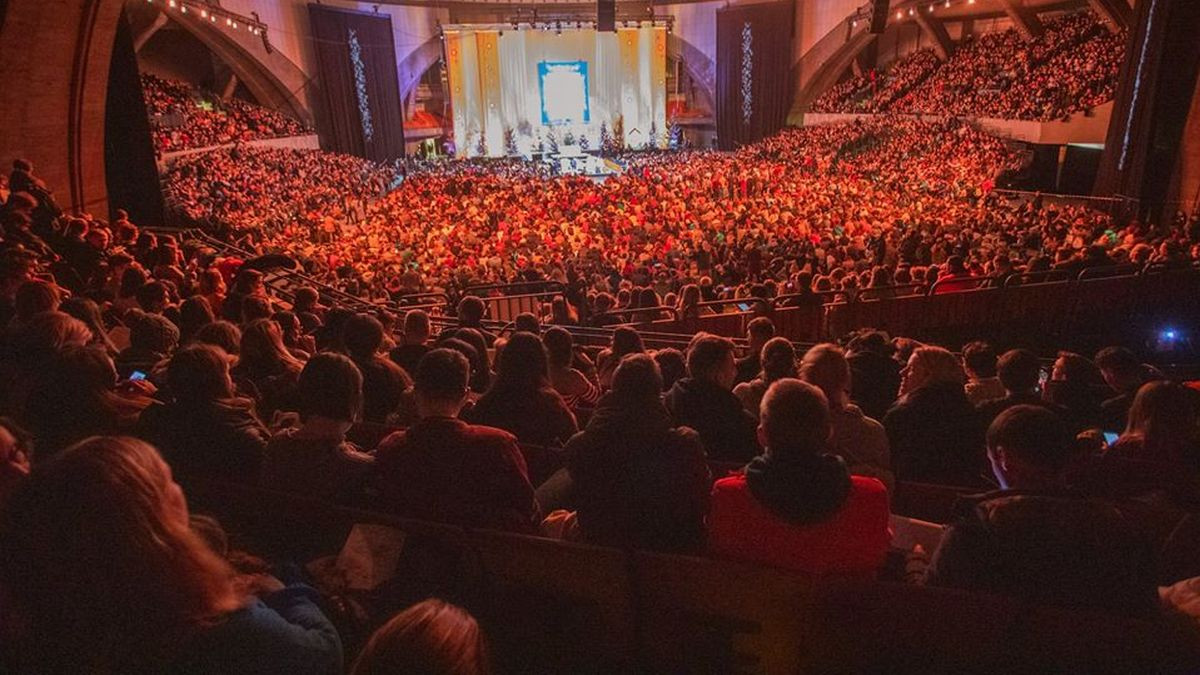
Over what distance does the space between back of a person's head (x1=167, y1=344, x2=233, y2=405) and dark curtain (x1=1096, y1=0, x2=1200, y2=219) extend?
1537 cm

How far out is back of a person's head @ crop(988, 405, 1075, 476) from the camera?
202 cm

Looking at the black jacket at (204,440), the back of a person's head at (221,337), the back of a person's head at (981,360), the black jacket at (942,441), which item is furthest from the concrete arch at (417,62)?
the black jacket at (942,441)

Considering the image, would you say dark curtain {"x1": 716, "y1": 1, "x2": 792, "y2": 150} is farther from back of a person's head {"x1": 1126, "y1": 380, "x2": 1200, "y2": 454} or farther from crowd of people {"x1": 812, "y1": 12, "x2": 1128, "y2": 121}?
back of a person's head {"x1": 1126, "y1": 380, "x2": 1200, "y2": 454}

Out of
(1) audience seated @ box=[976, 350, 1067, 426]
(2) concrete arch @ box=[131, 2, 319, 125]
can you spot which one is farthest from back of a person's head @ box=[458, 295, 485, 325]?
(2) concrete arch @ box=[131, 2, 319, 125]

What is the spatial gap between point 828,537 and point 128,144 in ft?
45.5

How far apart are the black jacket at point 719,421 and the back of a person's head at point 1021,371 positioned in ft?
4.29

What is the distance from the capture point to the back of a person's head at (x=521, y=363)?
3.23 meters

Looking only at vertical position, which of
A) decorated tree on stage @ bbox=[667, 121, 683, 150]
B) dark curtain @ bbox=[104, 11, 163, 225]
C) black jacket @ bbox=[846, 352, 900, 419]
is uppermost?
decorated tree on stage @ bbox=[667, 121, 683, 150]

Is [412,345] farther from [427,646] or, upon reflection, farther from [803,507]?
[427,646]

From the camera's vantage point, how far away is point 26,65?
30.3 ft

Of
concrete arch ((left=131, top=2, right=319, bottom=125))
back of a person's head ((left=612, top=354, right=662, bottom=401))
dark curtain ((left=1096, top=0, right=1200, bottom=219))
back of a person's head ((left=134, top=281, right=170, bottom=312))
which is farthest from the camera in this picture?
concrete arch ((left=131, top=2, right=319, bottom=125))

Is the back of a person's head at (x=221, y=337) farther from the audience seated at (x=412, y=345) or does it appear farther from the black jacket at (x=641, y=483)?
the black jacket at (x=641, y=483)

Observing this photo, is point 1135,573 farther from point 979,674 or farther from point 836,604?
point 836,604

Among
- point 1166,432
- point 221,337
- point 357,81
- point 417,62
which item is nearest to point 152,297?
point 221,337
